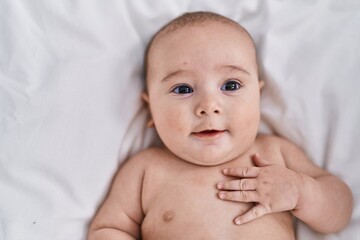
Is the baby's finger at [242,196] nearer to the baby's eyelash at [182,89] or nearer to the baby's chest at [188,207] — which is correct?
the baby's chest at [188,207]

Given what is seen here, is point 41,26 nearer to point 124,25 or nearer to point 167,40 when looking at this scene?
point 124,25

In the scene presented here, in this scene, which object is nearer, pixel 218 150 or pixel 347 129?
pixel 218 150

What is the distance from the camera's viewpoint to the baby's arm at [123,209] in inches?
55.6

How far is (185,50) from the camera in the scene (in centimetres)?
137

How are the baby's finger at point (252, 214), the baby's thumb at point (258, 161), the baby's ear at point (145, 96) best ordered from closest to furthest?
the baby's finger at point (252, 214) < the baby's thumb at point (258, 161) < the baby's ear at point (145, 96)

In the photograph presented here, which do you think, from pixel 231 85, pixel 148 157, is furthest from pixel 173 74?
pixel 148 157

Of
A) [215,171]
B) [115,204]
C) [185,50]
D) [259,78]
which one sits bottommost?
[115,204]

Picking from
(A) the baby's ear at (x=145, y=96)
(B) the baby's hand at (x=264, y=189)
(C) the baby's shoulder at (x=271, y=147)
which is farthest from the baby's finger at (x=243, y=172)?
(A) the baby's ear at (x=145, y=96)

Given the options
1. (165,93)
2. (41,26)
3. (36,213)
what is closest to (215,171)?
(165,93)

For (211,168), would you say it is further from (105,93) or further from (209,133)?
(105,93)

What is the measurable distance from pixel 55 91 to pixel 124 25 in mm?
303

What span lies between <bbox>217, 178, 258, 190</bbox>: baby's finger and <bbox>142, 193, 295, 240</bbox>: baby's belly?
0.04m

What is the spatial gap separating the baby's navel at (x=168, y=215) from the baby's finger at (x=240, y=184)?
15cm

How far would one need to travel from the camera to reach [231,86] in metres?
1.37
